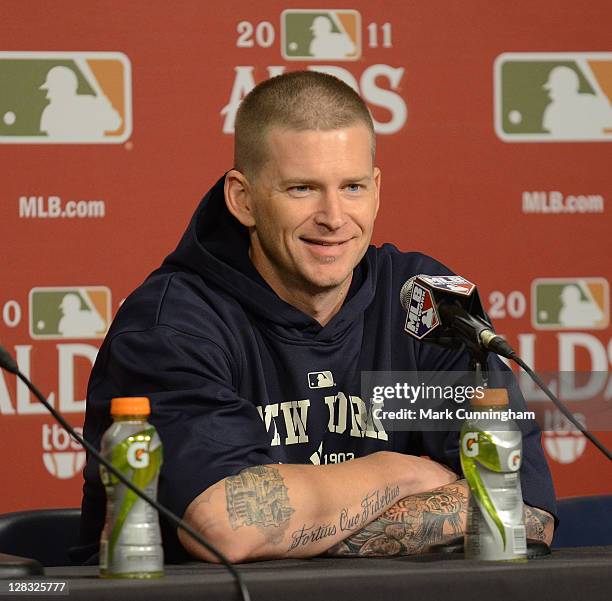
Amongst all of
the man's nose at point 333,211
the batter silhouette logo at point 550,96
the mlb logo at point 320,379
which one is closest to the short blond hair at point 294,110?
the man's nose at point 333,211

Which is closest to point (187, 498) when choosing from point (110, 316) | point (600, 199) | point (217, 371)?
point (217, 371)

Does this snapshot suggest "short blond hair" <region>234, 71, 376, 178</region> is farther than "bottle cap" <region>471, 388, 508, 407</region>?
Yes

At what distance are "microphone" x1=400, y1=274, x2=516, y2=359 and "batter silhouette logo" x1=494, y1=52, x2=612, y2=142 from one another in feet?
5.47

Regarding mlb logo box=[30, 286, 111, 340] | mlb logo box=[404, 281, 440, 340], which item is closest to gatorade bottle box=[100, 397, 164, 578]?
mlb logo box=[404, 281, 440, 340]

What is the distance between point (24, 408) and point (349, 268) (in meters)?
1.14

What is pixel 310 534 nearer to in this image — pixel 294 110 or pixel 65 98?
pixel 294 110

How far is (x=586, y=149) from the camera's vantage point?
125 inches

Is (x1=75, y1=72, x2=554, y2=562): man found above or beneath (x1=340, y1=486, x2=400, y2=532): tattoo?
above

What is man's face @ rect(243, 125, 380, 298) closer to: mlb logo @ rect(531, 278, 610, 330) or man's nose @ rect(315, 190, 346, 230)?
man's nose @ rect(315, 190, 346, 230)

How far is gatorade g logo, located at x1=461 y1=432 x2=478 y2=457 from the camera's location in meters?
1.52

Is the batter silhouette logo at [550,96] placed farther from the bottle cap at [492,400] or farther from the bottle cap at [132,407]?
the bottle cap at [132,407]

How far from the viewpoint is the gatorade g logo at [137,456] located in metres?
1.41

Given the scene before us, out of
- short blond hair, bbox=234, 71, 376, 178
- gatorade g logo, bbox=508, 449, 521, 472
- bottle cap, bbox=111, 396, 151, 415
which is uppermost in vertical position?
short blond hair, bbox=234, 71, 376, 178

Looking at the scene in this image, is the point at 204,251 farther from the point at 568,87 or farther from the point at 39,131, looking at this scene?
the point at 568,87
